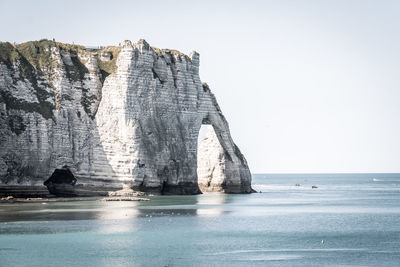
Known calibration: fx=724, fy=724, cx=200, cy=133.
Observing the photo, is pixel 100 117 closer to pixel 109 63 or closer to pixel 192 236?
pixel 109 63

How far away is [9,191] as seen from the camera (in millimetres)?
86062

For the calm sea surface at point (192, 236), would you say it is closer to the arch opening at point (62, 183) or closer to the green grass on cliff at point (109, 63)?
the arch opening at point (62, 183)

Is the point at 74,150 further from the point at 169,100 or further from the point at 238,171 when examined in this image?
the point at 238,171

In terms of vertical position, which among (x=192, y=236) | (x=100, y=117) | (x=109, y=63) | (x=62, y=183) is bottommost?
(x=192, y=236)

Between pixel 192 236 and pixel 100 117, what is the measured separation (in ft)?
160

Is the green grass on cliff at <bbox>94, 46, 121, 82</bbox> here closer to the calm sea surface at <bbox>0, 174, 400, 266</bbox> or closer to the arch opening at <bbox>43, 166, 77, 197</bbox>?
the arch opening at <bbox>43, 166, 77, 197</bbox>

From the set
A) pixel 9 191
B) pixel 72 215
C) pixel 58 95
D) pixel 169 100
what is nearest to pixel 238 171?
pixel 169 100

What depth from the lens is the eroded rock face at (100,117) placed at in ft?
296

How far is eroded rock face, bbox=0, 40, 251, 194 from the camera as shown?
9012 cm

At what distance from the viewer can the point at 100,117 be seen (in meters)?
96.4

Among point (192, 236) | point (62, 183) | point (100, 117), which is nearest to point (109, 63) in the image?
point (100, 117)

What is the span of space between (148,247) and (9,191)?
45635mm

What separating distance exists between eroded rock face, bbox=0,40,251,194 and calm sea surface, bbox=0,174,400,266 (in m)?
15.3

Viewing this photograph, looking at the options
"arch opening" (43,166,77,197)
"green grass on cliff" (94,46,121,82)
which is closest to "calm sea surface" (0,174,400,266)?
"arch opening" (43,166,77,197)
